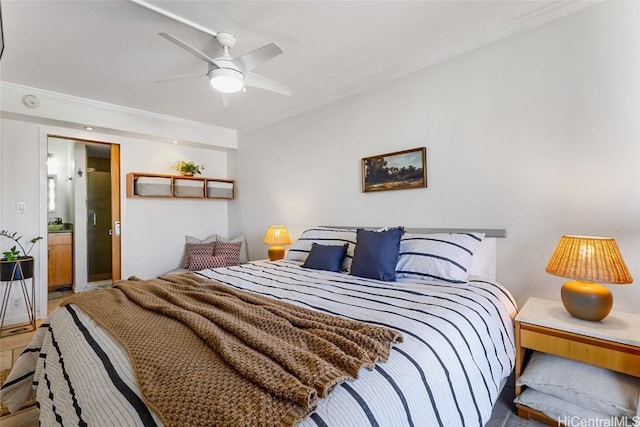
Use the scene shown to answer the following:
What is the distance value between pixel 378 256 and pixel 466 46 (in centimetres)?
178

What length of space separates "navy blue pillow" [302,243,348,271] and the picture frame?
2.36 feet

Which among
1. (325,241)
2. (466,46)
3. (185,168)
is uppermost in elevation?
(466,46)

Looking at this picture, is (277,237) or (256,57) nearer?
(256,57)

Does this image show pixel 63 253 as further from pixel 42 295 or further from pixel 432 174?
pixel 432 174

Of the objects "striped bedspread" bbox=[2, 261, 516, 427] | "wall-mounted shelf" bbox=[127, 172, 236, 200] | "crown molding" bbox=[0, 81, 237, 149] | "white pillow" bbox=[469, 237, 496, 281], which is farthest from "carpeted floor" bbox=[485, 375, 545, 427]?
"crown molding" bbox=[0, 81, 237, 149]

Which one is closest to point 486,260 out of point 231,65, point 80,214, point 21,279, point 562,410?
point 562,410

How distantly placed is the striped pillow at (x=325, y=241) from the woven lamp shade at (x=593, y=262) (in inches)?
54.8

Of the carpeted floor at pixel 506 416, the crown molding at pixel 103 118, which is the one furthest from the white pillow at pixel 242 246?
the carpeted floor at pixel 506 416

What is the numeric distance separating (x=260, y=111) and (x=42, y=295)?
3231 millimetres

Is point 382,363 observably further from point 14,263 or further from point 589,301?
point 14,263

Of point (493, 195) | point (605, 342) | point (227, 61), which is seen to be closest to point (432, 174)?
point (493, 195)

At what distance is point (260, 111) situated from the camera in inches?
148

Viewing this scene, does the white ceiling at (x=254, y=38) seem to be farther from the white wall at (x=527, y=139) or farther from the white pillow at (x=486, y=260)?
the white pillow at (x=486, y=260)

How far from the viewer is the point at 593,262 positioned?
1.50m
